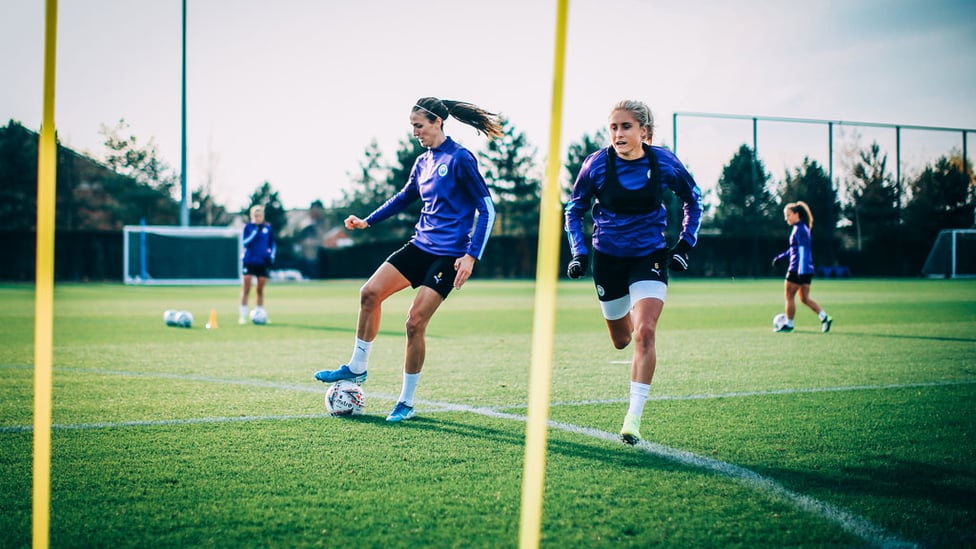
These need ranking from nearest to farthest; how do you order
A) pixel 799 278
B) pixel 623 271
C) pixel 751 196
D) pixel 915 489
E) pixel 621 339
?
pixel 915 489 < pixel 623 271 < pixel 621 339 < pixel 799 278 < pixel 751 196

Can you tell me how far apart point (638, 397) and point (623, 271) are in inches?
37.5

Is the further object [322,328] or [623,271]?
[322,328]

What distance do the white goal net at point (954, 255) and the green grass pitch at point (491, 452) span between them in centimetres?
3896

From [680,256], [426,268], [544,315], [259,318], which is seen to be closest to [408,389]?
[426,268]

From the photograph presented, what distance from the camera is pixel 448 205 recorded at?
5.80 metres

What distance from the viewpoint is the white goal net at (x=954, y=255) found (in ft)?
141

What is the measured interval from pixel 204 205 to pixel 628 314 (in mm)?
57049

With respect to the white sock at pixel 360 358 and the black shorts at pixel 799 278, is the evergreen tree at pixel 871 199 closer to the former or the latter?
the black shorts at pixel 799 278

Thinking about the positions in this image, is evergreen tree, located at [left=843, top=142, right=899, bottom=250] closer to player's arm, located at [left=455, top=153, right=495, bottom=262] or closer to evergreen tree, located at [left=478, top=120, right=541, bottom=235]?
evergreen tree, located at [left=478, top=120, right=541, bottom=235]

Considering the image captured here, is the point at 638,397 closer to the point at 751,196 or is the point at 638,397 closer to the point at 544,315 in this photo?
the point at 544,315

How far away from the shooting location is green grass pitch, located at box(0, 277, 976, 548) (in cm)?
335

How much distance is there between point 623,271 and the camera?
5449 millimetres

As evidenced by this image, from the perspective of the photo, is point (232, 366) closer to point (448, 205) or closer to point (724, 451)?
point (448, 205)

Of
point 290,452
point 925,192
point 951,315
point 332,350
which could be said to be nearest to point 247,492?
point 290,452
